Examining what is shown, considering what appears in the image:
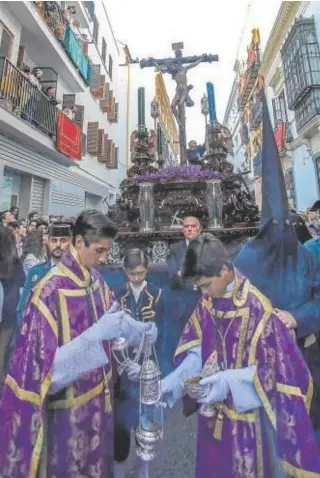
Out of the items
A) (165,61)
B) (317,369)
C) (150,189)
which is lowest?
(317,369)

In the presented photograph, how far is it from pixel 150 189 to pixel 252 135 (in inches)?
919

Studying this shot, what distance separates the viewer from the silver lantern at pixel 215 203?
4734mm

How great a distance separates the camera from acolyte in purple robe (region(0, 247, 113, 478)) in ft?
3.75

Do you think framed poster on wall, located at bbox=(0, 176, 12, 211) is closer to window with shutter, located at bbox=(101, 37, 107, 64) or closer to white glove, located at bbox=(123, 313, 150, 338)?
white glove, located at bbox=(123, 313, 150, 338)

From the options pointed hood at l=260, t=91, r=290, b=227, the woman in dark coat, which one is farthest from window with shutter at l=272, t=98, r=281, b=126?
the woman in dark coat

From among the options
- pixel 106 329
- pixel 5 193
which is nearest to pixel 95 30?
pixel 5 193

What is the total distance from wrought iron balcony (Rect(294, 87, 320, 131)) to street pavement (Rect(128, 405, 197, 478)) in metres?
12.3

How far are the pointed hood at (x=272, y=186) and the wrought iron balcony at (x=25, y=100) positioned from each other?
632 centimetres

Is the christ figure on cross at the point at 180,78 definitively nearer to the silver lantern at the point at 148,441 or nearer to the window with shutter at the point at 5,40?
the window with shutter at the point at 5,40

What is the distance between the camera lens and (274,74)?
1645cm

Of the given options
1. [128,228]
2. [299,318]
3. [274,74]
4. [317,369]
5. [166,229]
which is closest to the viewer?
[299,318]

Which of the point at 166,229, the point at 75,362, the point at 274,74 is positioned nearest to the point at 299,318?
the point at 75,362

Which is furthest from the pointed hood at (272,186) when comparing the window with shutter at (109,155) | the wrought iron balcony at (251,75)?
the wrought iron balcony at (251,75)

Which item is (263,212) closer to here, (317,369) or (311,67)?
(317,369)
